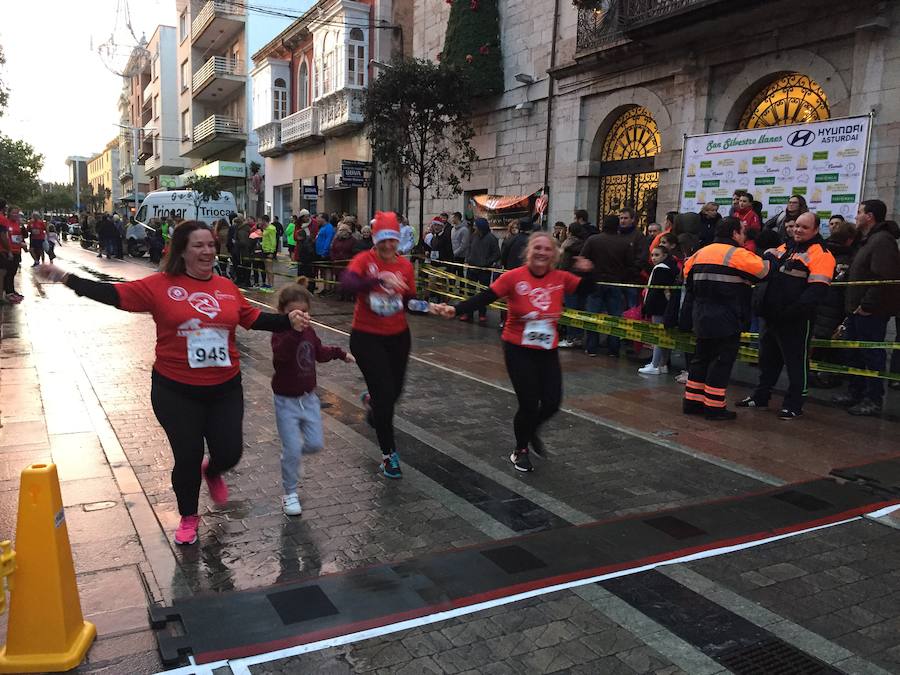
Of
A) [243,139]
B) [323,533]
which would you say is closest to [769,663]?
[323,533]

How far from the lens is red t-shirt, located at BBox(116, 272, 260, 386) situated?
370 cm

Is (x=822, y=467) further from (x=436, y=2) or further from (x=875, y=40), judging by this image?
(x=436, y=2)

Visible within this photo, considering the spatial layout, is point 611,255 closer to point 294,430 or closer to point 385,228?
point 385,228

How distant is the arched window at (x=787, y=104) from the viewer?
11.4 meters

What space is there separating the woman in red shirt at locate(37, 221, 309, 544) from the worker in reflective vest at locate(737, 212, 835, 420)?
5068mm

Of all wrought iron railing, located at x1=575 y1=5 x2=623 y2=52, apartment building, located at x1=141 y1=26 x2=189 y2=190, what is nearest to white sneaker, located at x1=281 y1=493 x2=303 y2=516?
wrought iron railing, located at x1=575 y1=5 x2=623 y2=52

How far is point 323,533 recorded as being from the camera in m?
4.13

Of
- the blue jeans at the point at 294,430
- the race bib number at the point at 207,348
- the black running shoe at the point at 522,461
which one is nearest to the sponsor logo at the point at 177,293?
the race bib number at the point at 207,348

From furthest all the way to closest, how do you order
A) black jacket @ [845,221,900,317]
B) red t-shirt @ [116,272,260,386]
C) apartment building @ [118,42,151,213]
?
1. apartment building @ [118,42,151,213]
2. black jacket @ [845,221,900,317]
3. red t-shirt @ [116,272,260,386]

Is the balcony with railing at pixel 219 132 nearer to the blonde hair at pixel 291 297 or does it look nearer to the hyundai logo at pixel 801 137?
the hyundai logo at pixel 801 137

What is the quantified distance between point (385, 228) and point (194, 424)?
1.96 meters

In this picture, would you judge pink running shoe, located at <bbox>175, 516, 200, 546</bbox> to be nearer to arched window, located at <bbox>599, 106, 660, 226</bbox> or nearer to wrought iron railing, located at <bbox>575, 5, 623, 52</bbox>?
arched window, located at <bbox>599, 106, 660, 226</bbox>

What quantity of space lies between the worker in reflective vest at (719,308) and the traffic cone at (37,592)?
5607mm

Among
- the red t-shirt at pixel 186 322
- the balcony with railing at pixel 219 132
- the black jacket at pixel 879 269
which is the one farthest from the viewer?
the balcony with railing at pixel 219 132
